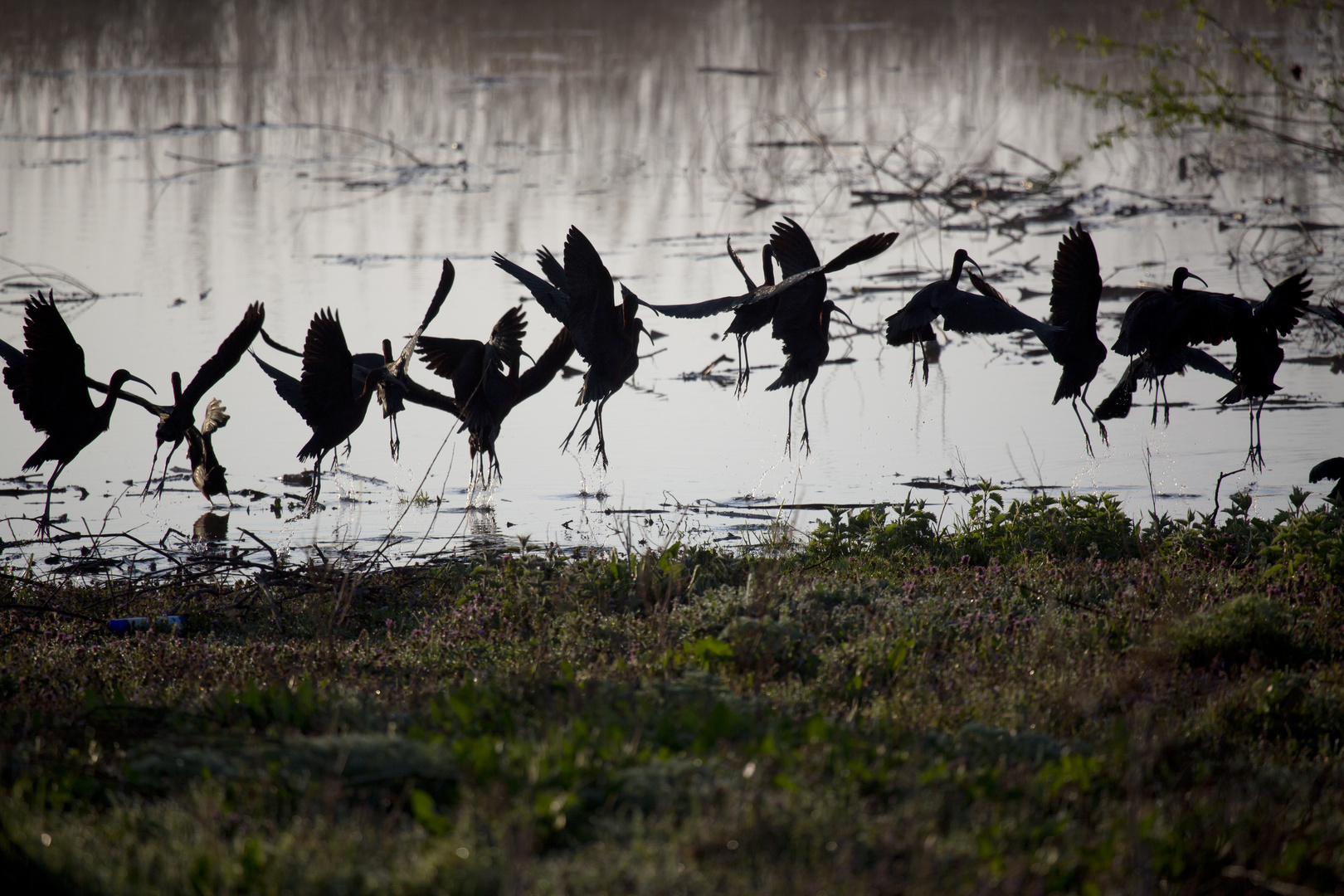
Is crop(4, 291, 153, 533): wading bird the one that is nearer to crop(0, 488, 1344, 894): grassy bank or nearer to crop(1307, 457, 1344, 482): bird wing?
crop(0, 488, 1344, 894): grassy bank

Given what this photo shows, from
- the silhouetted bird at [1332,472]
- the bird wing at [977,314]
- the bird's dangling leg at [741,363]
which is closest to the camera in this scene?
the bird wing at [977,314]

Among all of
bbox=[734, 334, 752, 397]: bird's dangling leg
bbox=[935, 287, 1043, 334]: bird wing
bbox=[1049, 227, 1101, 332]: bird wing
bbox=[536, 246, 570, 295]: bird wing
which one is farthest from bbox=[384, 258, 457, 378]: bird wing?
bbox=[1049, 227, 1101, 332]: bird wing

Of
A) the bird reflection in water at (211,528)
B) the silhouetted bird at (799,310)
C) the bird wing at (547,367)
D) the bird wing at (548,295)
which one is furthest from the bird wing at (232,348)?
the silhouetted bird at (799,310)

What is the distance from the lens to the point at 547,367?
4.91m

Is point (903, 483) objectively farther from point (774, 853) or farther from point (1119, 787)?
point (774, 853)

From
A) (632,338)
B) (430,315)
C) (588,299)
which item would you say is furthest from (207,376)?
(632,338)

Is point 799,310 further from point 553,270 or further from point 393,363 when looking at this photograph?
point 393,363

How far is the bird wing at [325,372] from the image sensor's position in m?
4.49

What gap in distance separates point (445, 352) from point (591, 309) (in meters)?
0.84

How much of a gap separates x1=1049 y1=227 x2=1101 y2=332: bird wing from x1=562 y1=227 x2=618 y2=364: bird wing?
1.62 m

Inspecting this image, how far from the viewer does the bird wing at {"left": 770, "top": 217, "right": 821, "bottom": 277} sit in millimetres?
4707

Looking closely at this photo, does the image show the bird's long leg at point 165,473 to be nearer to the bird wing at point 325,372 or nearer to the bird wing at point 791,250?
the bird wing at point 325,372

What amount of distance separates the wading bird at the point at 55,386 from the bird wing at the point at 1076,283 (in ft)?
11.0

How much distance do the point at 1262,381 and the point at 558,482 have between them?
3595 mm
